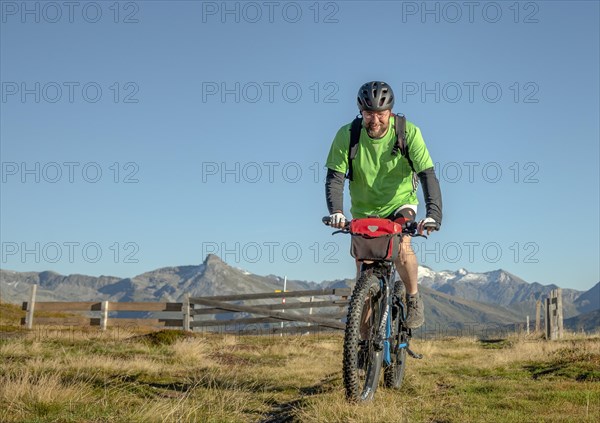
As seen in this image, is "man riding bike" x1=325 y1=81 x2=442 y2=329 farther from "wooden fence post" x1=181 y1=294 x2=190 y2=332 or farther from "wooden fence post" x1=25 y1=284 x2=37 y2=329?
"wooden fence post" x1=25 y1=284 x2=37 y2=329

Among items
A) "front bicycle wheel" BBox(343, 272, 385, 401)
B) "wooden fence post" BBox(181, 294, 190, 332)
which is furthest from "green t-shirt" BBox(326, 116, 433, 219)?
"wooden fence post" BBox(181, 294, 190, 332)

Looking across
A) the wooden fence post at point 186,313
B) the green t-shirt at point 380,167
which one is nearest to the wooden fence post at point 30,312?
the wooden fence post at point 186,313

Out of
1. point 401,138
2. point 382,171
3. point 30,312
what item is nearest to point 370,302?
point 382,171

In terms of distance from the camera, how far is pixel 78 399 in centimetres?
516

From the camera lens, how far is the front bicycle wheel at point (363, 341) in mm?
5305

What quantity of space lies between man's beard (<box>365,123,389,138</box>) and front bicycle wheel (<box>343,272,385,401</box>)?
1180 millimetres

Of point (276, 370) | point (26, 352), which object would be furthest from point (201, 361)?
point (26, 352)

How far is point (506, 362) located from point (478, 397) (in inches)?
172

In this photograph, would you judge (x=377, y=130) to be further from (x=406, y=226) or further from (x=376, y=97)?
(x=406, y=226)

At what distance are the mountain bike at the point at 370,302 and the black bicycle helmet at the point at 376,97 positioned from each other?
3.11 ft

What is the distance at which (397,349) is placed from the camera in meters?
6.34

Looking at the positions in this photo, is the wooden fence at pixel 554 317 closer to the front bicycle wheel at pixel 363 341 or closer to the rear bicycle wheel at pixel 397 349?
the rear bicycle wheel at pixel 397 349

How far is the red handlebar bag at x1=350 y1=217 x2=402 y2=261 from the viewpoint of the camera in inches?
222

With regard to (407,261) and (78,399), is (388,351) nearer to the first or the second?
(407,261)
